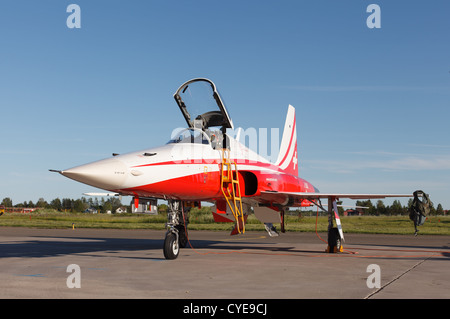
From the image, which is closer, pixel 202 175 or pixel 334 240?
pixel 202 175

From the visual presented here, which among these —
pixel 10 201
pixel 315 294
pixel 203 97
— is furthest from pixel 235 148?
pixel 10 201

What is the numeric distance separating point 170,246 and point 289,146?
1044cm

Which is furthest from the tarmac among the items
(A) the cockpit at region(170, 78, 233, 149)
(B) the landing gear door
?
(B) the landing gear door

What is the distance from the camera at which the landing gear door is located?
1364cm

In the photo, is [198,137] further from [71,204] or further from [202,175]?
[71,204]

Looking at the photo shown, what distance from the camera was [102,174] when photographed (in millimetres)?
9875

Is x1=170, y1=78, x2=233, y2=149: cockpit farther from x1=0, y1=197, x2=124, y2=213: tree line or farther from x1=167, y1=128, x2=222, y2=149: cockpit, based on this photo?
x1=0, y1=197, x2=124, y2=213: tree line

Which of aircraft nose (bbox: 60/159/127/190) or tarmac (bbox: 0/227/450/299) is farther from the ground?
aircraft nose (bbox: 60/159/127/190)

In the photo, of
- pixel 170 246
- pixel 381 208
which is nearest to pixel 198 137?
pixel 170 246

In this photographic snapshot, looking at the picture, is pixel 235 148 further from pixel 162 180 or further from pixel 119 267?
pixel 119 267

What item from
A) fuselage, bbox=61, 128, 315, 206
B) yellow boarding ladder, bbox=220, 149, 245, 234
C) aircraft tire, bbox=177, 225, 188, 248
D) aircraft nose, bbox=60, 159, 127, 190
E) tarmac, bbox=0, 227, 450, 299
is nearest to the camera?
tarmac, bbox=0, 227, 450, 299

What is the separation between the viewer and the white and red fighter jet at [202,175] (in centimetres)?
1048
